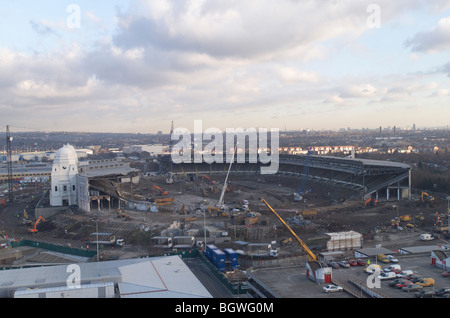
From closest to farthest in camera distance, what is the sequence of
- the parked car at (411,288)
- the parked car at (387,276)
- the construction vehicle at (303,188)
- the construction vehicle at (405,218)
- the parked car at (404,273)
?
1. the parked car at (411,288)
2. the parked car at (387,276)
3. the parked car at (404,273)
4. the construction vehicle at (405,218)
5. the construction vehicle at (303,188)

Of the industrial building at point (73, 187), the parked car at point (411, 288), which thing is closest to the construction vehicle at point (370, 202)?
the industrial building at point (73, 187)

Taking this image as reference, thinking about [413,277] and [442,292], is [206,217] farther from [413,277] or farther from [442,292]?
[442,292]

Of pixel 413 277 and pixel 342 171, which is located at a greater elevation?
pixel 342 171

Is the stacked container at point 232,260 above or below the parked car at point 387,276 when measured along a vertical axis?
below

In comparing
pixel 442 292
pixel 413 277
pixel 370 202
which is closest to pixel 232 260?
pixel 413 277

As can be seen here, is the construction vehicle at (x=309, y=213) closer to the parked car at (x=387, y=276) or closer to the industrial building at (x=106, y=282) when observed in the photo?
the industrial building at (x=106, y=282)

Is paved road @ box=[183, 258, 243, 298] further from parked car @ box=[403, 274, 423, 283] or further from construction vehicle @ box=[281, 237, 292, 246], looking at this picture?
construction vehicle @ box=[281, 237, 292, 246]
